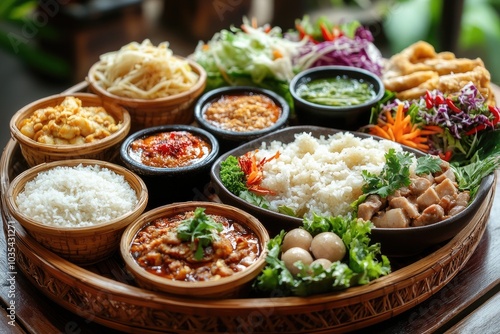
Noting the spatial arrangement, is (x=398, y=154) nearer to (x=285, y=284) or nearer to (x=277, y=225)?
(x=277, y=225)

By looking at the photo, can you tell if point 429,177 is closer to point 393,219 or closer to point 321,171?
point 393,219

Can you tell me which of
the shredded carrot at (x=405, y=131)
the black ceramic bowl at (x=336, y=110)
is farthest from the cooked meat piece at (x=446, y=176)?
the black ceramic bowl at (x=336, y=110)

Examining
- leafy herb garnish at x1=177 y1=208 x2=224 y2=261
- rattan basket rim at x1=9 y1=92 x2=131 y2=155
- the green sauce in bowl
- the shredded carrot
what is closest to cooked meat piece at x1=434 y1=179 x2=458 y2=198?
the shredded carrot

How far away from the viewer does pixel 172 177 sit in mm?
3564

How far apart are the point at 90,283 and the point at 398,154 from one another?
1791 millimetres

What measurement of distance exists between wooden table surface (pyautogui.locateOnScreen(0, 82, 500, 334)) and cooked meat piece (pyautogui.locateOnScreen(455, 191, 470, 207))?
38cm

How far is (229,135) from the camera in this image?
395 centimetres

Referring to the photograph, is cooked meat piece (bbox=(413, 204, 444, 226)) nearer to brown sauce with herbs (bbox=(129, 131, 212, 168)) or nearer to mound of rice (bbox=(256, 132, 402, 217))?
mound of rice (bbox=(256, 132, 402, 217))

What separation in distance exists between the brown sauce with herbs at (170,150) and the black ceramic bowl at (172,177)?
0.14 feet

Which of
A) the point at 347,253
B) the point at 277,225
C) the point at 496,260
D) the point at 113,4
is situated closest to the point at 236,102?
the point at 277,225

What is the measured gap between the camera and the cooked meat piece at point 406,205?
3.19m

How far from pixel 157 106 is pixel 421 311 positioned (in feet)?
6.95

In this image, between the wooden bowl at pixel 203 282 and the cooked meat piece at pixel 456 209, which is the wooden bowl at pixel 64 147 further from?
the cooked meat piece at pixel 456 209

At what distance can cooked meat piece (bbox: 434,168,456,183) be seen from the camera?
3418 millimetres
